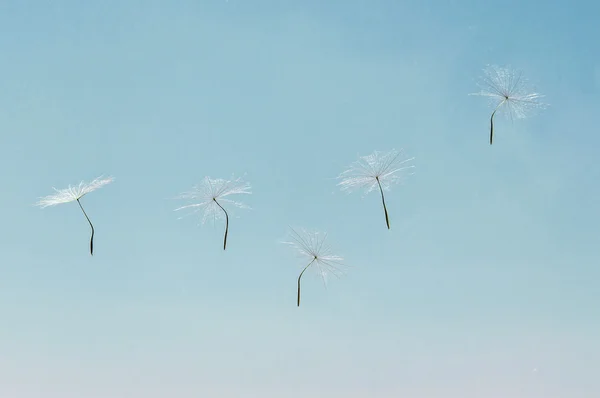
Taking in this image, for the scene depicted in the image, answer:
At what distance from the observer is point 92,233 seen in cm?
1403

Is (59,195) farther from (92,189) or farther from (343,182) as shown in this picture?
(343,182)

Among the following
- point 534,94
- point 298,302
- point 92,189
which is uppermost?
point 534,94

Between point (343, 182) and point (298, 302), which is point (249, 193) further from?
point (298, 302)

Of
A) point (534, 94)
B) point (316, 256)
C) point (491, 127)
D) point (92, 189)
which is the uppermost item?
point (534, 94)

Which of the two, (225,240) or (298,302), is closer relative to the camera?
(298,302)

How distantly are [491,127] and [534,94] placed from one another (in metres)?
2.53

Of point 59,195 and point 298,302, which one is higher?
point 59,195

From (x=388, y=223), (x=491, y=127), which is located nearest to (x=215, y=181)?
(x=388, y=223)

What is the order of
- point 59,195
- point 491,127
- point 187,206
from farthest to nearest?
point 59,195 → point 187,206 → point 491,127

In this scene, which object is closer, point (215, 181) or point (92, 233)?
point (92, 233)

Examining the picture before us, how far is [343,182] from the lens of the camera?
15.5 metres

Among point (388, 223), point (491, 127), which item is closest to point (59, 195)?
point (388, 223)

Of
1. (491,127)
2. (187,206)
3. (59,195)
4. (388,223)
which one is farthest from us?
(59,195)

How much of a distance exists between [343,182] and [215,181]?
3.21m
